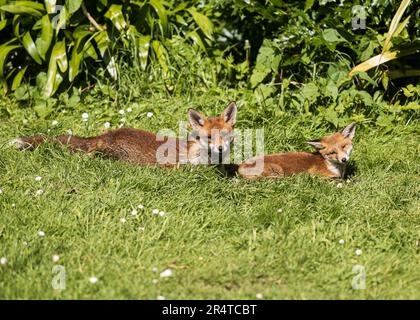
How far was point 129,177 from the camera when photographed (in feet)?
19.0

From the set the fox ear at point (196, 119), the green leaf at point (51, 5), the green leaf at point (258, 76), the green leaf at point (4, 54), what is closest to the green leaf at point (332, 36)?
the green leaf at point (258, 76)

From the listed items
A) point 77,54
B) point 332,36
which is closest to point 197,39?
point 77,54

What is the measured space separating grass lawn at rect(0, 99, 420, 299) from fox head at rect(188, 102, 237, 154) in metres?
0.45

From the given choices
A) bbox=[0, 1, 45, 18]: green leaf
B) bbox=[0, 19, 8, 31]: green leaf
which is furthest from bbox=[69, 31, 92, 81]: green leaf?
Result: bbox=[0, 19, 8, 31]: green leaf

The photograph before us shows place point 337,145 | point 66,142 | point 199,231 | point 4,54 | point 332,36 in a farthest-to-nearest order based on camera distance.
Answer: point 4,54, point 332,36, point 337,145, point 66,142, point 199,231

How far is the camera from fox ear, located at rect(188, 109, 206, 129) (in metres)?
6.62

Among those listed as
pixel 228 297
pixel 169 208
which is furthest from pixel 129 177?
pixel 228 297

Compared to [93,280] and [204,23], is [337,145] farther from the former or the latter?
[93,280]

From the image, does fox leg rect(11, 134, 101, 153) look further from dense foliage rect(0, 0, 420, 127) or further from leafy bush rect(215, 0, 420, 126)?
leafy bush rect(215, 0, 420, 126)

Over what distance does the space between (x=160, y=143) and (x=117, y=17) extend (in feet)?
7.03

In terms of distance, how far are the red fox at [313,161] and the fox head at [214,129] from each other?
299 mm

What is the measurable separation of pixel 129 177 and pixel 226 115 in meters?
1.39

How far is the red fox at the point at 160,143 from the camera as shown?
6457 mm

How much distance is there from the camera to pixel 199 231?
5.12m
